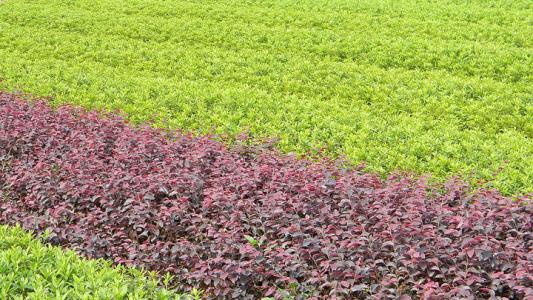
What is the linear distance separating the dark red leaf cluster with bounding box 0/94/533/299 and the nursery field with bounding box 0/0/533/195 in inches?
47.5

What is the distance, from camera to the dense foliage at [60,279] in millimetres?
4070

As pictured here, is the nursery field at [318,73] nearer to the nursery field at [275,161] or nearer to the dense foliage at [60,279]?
the nursery field at [275,161]

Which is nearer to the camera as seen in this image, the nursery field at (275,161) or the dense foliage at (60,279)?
the dense foliage at (60,279)

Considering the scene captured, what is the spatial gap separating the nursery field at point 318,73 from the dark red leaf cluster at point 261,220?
1.21m

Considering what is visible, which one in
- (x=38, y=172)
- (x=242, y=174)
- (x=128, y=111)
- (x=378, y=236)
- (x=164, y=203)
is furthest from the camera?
(x=128, y=111)

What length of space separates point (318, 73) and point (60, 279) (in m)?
8.13

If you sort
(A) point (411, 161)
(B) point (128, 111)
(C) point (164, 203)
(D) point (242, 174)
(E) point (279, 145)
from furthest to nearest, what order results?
(B) point (128, 111)
(E) point (279, 145)
(A) point (411, 161)
(D) point (242, 174)
(C) point (164, 203)

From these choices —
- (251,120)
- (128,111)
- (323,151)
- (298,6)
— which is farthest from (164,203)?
(298,6)

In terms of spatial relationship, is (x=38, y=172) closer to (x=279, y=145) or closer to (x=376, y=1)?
(x=279, y=145)

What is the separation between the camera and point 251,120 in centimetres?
902

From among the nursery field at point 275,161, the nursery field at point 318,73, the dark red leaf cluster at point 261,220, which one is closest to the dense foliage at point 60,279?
the nursery field at point 275,161

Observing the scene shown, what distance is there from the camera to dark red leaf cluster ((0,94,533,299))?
453 centimetres

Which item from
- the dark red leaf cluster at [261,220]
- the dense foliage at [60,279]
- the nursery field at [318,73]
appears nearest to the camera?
the dense foliage at [60,279]

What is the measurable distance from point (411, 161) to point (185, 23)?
1029cm
